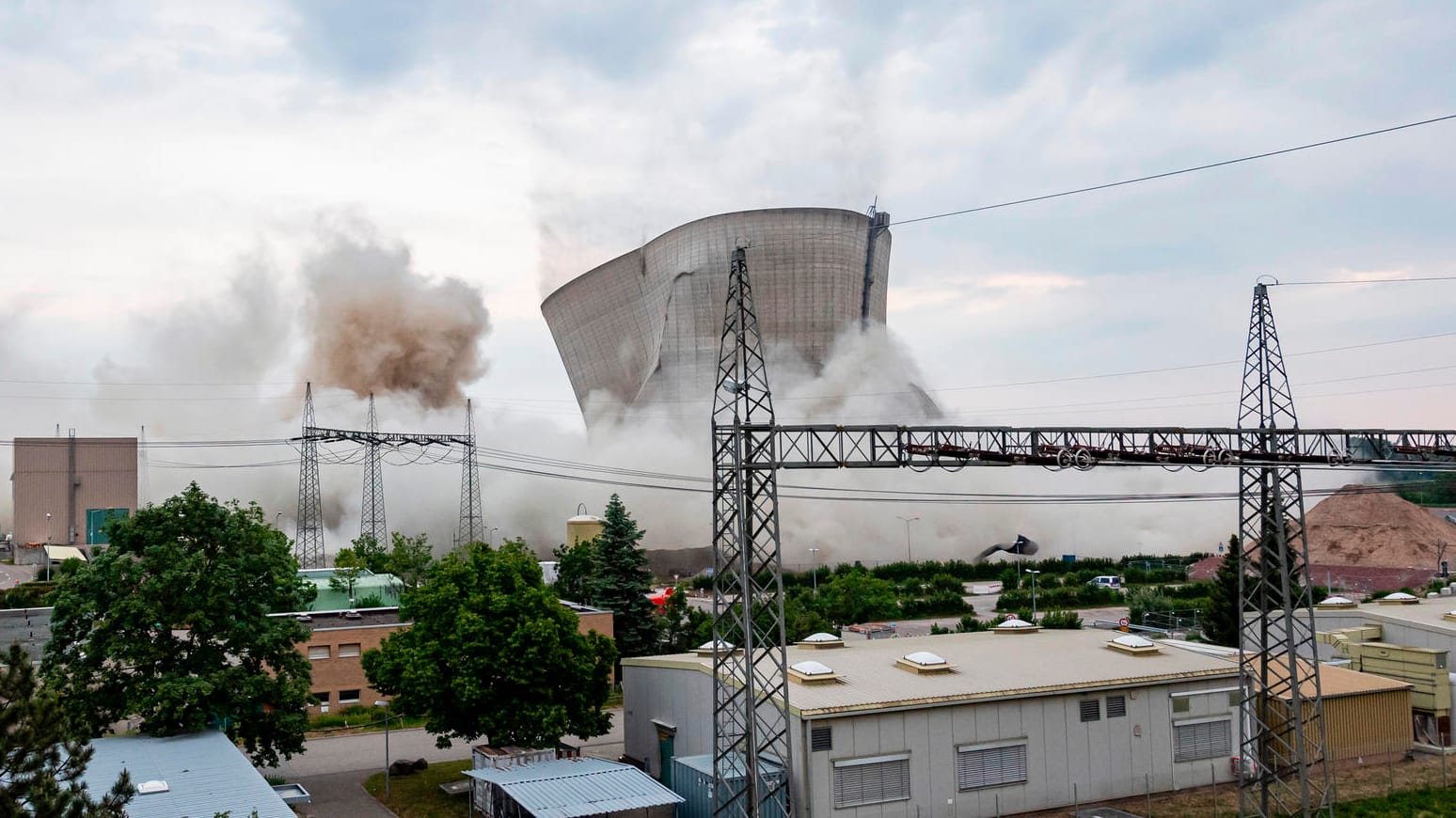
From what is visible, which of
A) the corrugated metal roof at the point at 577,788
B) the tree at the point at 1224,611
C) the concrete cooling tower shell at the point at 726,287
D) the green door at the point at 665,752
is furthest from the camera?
the concrete cooling tower shell at the point at 726,287

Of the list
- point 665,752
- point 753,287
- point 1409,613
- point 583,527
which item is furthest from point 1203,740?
point 753,287

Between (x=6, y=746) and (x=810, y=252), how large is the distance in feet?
177

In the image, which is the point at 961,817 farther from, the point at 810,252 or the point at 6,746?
the point at 810,252

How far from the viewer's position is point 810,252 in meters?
61.3

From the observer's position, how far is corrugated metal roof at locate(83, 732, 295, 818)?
14406mm

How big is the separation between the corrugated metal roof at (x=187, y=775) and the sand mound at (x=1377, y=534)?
64313 mm

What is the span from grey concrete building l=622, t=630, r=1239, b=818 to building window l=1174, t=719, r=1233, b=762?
0.02m

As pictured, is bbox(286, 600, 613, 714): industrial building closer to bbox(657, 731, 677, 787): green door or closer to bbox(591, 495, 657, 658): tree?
bbox(591, 495, 657, 658): tree

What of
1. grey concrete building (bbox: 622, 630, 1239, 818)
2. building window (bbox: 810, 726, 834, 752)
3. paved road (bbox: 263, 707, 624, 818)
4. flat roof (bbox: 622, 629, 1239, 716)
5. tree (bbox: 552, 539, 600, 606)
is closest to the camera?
building window (bbox: 810, 726, 834, 752)

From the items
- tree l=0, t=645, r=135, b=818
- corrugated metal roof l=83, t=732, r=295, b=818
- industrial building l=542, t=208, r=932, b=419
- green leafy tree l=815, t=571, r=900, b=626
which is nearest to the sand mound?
industrial building l=542, t=208, r=932, b=419

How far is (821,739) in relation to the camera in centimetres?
1734

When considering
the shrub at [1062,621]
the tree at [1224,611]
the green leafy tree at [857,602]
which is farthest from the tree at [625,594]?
the tree at [1224,611]

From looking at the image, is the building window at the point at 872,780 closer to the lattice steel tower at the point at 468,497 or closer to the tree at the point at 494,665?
the tree at the point at 494,665

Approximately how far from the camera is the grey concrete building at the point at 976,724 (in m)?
17.7
